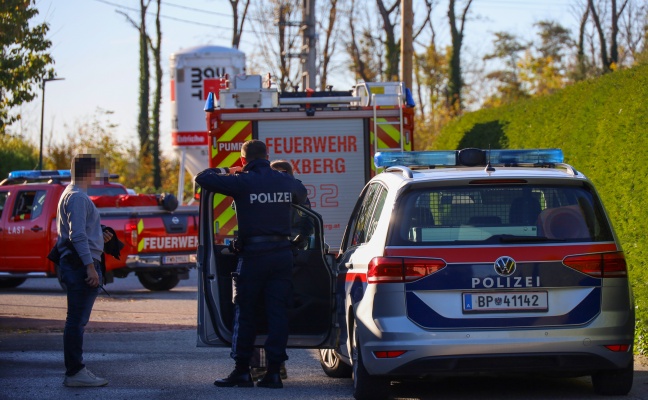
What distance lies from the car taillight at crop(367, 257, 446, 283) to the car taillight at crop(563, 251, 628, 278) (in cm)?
89

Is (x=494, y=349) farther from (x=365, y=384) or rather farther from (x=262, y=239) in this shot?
(x=262, y=239)

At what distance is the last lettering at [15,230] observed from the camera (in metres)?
20.2

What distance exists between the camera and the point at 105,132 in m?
60.8

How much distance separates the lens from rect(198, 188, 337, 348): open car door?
924 cm

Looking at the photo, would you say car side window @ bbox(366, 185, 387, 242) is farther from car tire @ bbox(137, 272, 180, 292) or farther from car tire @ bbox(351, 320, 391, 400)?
car tire @ bbox(137, 272, 180, 292)

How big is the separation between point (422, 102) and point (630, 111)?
44843 millimetres

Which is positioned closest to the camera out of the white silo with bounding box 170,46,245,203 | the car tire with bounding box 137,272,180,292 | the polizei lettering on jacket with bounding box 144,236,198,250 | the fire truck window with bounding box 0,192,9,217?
the polizei lettering on jacket with bounding box 144,236,198,250

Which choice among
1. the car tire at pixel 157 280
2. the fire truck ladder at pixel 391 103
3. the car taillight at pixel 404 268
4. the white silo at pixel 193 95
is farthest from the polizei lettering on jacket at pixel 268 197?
the white silo at pixel 193 95

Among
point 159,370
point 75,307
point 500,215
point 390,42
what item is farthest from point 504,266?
point 390,42

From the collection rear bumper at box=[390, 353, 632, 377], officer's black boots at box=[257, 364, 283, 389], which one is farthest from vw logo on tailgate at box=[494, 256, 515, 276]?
officer's black boots at box=[257, 364, 283, 389]

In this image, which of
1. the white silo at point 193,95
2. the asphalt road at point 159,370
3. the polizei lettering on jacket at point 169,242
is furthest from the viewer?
the white silo at point 193,95

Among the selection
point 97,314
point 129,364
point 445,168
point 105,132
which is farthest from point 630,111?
point 105,132

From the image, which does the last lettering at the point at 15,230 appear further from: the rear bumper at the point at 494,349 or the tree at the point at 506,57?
the tree at the point at 506,57

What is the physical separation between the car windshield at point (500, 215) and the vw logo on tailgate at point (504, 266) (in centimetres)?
15
